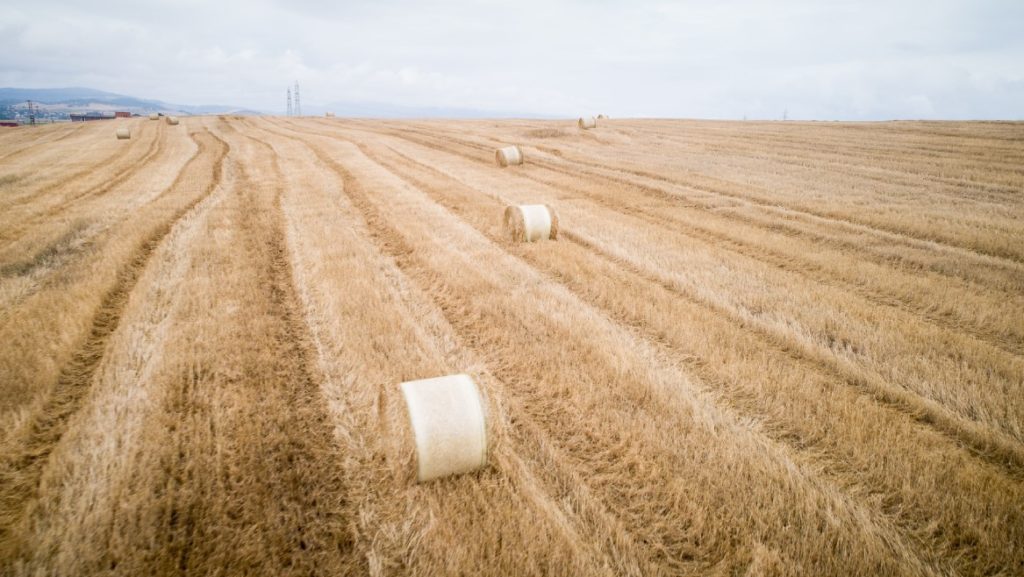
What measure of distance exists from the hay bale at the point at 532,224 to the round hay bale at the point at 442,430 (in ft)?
18.2

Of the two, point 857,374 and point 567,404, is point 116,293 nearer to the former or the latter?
point 567,404

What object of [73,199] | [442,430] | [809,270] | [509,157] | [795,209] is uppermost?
[509,157]

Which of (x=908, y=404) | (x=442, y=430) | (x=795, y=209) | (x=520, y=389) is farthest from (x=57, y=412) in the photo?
(x=795, y=209)

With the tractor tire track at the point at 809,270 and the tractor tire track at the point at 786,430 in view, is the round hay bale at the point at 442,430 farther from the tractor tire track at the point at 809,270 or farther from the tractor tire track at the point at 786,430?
the tractor tire track at the point at 809,270

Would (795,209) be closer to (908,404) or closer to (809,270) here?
(809,270)

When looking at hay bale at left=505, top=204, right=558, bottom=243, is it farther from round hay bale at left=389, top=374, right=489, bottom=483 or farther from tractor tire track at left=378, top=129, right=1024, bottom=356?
round hay bale at left=389, top=374, right=489, bottom=483

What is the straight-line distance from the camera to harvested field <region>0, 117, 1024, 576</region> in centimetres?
304

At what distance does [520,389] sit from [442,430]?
133cm

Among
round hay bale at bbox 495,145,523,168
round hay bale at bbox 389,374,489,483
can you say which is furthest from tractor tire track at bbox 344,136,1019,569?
round hay bale at bbox 495,145,523,168

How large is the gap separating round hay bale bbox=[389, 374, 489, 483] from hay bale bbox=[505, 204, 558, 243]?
554 cm

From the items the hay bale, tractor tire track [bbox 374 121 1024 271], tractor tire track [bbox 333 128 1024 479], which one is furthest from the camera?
the hay bale

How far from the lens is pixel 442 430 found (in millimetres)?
3449

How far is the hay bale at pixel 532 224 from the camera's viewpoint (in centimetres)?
890

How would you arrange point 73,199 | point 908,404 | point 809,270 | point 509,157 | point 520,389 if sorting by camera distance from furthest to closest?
point 509,157, point 73,199, point 809,270, point 520,389, point 908,404
